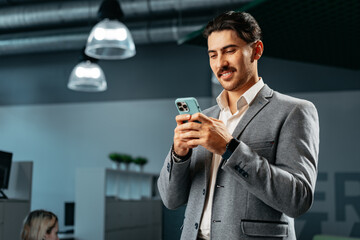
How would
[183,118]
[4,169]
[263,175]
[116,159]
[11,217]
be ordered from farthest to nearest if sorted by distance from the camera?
[116,159] < [4,169] < [11,217] < [183,118] < [263,175]

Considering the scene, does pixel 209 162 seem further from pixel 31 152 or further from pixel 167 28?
pixel 31 152

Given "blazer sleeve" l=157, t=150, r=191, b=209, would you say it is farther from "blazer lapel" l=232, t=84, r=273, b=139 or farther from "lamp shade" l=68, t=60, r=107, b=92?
"lamp shade" l=68, t=60, r=107, b=92

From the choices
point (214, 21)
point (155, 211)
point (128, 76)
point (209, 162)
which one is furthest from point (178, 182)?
point (128, 76)

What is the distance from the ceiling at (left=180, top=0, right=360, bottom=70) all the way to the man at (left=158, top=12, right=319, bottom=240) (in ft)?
7.82

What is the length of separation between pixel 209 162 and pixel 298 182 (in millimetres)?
294

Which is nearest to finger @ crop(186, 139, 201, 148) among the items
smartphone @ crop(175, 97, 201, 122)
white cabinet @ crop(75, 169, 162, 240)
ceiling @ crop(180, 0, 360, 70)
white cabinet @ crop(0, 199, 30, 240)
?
smartphone @ crop(175, 97, 201, 122)

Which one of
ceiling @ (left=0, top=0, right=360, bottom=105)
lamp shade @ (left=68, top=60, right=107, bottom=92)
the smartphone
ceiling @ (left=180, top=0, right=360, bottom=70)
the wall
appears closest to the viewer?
the smartphone

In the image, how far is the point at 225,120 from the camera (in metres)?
1.42

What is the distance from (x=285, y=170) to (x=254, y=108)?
0.72 feet

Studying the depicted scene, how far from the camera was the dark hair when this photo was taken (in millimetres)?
1325

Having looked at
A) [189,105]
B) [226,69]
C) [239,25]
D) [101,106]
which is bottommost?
[189,105]

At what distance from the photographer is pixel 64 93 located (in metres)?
9.36

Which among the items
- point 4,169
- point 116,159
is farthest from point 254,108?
point 116,159

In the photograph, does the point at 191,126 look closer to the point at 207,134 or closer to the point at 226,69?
the point at 207,134
